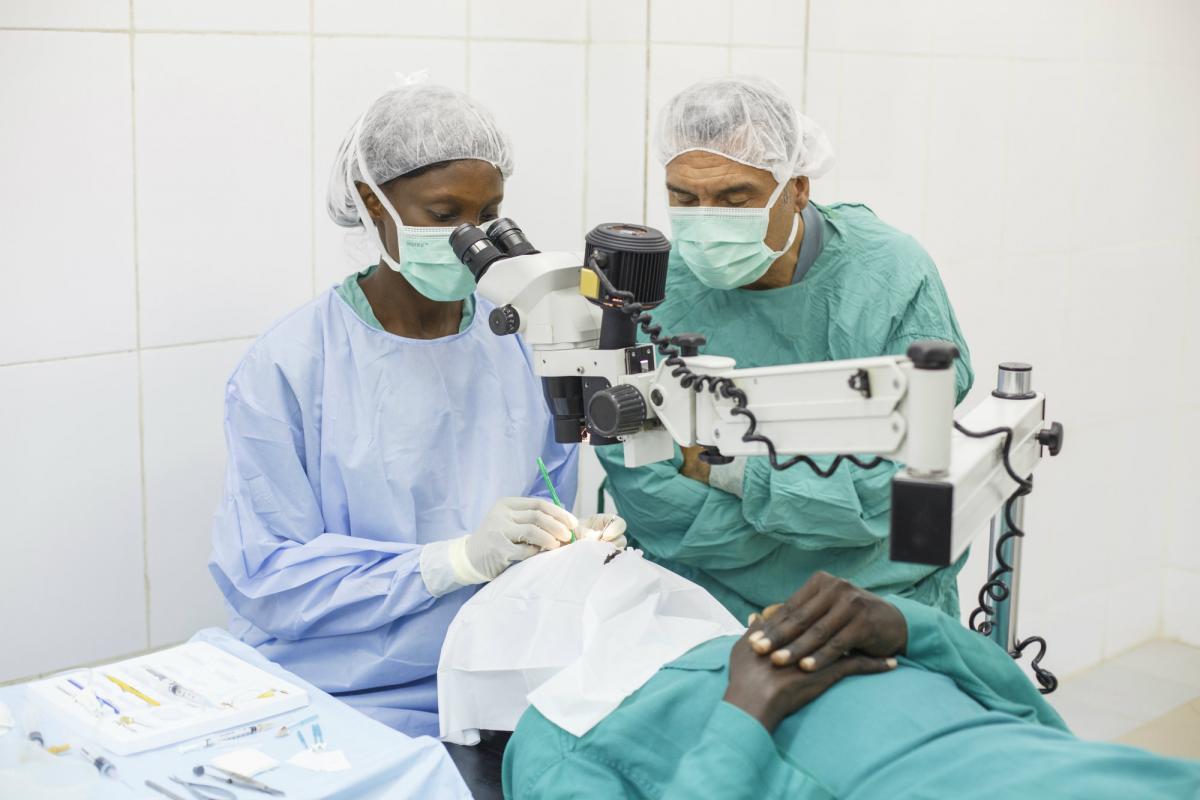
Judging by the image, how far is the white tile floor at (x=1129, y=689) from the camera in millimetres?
3691

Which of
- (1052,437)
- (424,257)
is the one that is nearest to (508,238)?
(424,257)

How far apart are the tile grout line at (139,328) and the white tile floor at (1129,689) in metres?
2.57

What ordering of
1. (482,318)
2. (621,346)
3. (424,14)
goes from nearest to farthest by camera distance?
(621,346), (482,318), (424,14)

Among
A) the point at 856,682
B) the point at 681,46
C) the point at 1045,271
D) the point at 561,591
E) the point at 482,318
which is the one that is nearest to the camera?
the point at 856,682

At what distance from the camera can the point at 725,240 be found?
1.91m

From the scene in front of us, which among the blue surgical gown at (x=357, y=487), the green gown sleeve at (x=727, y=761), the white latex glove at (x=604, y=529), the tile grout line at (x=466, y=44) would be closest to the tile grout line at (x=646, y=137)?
the tile grout line at (x=466, y=44)

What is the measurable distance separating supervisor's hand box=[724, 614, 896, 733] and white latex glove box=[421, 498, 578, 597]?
0.47m

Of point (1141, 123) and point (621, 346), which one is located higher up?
point (1141, 123)

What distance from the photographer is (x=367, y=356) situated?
6.54 feet

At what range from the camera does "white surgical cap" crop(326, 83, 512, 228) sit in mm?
1912

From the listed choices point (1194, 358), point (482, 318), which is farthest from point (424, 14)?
point (1194, 358)

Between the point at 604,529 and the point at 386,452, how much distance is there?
0.36m

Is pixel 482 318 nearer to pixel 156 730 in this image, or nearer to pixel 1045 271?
pixel 156 730

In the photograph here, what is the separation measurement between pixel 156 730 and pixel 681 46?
1.83 meters
